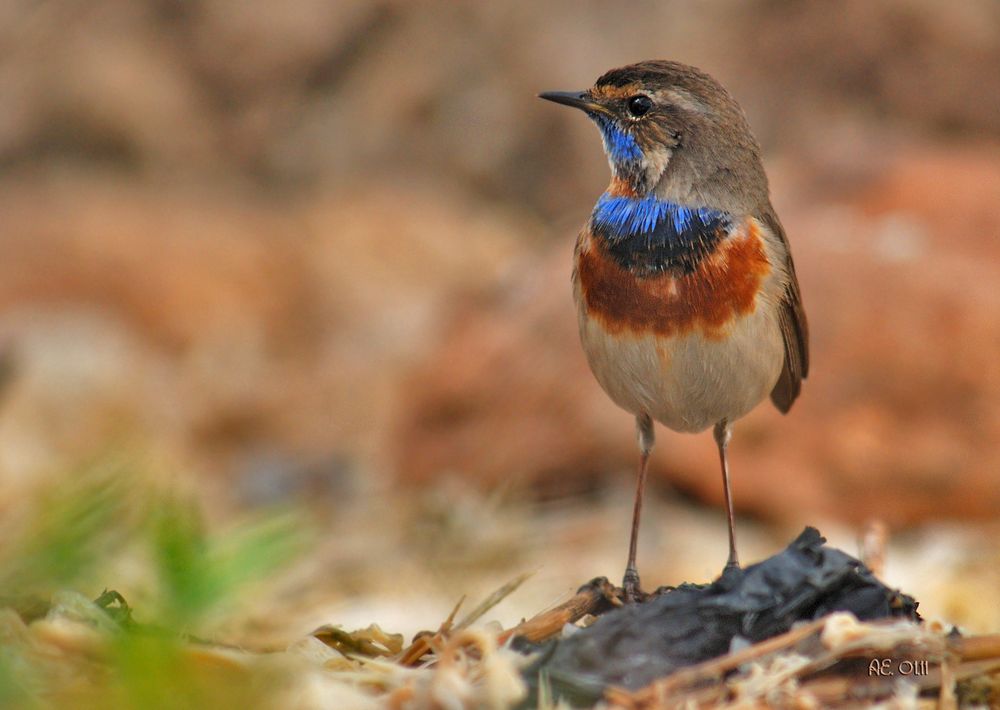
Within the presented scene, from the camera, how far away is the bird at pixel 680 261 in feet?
13.2

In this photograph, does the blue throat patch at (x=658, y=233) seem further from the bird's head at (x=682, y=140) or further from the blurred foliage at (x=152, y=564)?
the blurred foliage at (x=152, y=564)

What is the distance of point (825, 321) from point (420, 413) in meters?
2.43

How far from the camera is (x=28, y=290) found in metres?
9.52

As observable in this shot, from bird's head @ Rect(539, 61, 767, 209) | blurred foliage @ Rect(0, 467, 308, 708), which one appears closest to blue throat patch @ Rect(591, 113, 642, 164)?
bird's head @ Rect(539, 61, 767, 209)

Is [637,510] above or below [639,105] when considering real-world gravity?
below

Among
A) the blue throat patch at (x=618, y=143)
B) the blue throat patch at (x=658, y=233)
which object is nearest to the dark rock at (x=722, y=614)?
the blue throat patch at (x=658, y=233)

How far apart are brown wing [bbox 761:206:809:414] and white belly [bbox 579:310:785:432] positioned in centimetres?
10

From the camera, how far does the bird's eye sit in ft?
14.0

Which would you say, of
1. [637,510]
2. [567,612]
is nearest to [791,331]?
[637,510]

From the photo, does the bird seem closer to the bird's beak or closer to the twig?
the bird's beak

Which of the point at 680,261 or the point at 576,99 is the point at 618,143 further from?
the point at 680,261

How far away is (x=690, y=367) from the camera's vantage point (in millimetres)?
4035

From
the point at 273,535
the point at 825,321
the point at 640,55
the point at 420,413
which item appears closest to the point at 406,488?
the point at 420,413

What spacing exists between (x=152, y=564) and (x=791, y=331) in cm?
348
